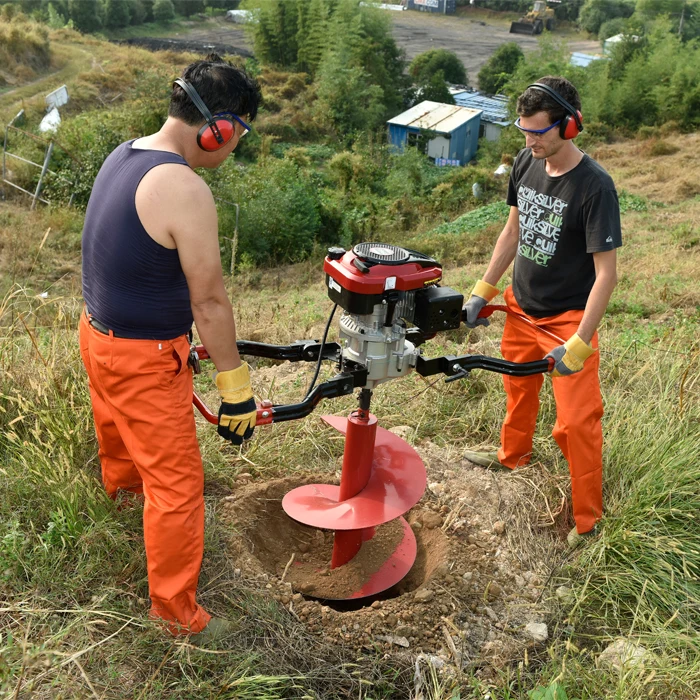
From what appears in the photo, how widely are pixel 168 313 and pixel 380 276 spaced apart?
74 cm

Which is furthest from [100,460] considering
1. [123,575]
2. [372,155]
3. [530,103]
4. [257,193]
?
[372,155]

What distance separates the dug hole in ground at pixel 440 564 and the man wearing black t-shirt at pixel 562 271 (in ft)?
1.02

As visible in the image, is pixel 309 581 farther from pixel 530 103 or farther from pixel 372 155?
pixel 372 155

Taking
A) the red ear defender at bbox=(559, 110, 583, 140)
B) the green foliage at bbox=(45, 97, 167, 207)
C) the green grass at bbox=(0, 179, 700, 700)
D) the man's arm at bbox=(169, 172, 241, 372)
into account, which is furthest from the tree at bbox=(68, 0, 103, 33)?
the man's arm at bbox=(169, 172, 241, 372)

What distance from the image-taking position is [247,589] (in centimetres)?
290

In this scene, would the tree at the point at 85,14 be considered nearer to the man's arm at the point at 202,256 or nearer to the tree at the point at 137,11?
the tree at the point at 137,11

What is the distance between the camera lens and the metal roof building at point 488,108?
29.1 metres

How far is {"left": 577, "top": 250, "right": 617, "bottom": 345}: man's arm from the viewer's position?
307 cm

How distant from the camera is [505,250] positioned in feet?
12.2

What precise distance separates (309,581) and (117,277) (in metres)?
1.60

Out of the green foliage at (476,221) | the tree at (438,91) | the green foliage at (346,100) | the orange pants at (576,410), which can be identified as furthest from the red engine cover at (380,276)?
the tree at (438,91)

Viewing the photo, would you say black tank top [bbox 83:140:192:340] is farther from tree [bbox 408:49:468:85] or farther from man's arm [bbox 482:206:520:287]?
tree [bbox 408:49:468:85]

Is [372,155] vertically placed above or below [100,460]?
below

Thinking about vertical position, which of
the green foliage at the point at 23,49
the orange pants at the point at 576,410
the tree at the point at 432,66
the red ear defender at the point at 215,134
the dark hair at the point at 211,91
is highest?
the dark hair at the point at 211,91
